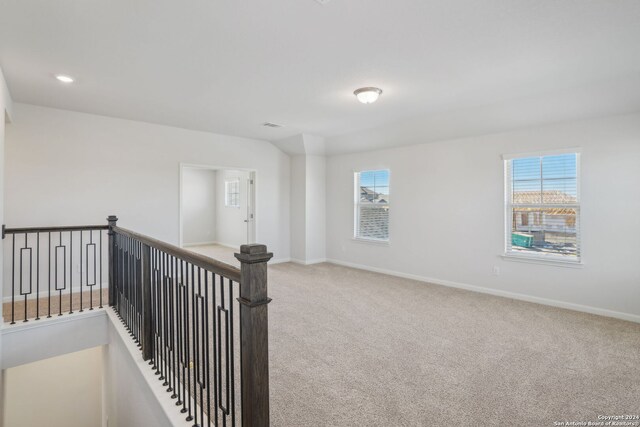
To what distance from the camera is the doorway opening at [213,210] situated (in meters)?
8.50

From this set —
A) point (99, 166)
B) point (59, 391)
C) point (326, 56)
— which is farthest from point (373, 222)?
point (59, 391)

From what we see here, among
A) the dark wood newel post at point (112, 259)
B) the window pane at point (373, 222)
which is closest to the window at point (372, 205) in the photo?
the window pane at point (373, 222)

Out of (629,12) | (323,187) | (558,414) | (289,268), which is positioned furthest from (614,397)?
(323,187)

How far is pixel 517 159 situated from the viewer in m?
4.42

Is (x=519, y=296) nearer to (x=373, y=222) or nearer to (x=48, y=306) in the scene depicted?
(x=373, y=222)

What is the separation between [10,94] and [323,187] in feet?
16.0

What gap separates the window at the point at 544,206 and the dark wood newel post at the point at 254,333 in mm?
4271

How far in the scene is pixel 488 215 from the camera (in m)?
4.68

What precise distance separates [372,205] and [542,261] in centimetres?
283

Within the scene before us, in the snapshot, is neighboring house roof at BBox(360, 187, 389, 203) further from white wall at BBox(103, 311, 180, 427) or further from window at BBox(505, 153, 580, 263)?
white wall at BBox(103, 311, 180, 427)

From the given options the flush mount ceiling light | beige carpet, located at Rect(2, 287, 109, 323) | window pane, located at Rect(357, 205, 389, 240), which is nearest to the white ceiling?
the flush mount ceiling light

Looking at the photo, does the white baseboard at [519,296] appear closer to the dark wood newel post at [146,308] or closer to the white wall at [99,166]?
the white wall at [99,166]

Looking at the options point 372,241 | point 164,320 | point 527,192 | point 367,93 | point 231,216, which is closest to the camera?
point 164,320

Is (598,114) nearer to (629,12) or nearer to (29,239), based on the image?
(629,12)
